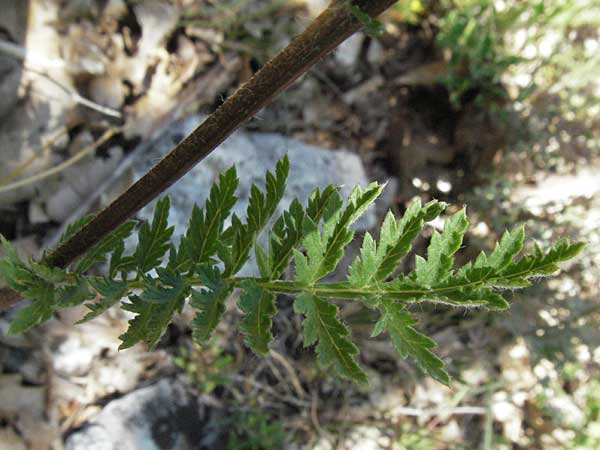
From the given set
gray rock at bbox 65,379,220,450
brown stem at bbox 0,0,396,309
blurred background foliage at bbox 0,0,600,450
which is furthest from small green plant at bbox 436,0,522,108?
brown stem at bbox 0,0,396,309

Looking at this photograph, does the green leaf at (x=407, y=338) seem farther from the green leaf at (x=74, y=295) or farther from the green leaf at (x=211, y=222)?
the green leaf at (x=74, y=295)

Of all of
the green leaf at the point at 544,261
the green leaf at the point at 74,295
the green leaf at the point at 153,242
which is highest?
the green leaf at the point at 153,242

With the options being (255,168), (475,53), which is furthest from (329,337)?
(475,53)

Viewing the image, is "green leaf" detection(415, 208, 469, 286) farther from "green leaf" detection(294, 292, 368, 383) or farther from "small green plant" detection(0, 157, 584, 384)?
"green leaf" detection(294, 292, 368, 383)

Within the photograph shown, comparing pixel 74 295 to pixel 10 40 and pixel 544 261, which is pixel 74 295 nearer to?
pixel 544 261

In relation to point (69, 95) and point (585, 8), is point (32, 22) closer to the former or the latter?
point (69, 95)

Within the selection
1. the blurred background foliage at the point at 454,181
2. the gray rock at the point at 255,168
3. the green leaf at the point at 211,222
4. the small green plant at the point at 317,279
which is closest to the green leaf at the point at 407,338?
the small green plant at the point at 317,279
